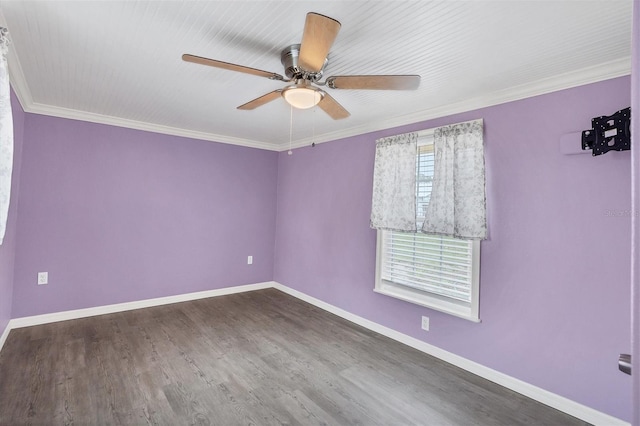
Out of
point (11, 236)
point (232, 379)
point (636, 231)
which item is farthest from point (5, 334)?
point (636, 231)

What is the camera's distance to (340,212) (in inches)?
157

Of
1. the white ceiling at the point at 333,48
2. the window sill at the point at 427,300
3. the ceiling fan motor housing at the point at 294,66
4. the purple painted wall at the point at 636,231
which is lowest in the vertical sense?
the window sill at the point at 427,300

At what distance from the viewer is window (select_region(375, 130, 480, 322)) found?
8.88 feet

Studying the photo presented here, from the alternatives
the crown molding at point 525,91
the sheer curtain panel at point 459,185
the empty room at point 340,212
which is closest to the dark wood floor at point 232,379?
the empty room at point 340,212

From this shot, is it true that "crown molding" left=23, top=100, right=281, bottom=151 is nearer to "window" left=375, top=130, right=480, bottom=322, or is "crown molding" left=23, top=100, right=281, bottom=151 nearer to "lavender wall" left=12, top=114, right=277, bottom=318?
"lavender wall" left=12, top=114, right=277, bottom=318

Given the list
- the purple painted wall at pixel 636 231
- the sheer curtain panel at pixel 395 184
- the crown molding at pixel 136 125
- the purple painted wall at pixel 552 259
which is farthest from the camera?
the crown molding at pixel 136 125

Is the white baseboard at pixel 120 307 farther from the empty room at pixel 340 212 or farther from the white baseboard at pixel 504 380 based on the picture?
the white baseboard at pixel 504 380

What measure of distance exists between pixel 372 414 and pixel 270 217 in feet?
11.5

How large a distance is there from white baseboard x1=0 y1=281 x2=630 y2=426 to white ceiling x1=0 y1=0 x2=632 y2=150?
221 cm

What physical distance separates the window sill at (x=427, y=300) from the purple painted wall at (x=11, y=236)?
3.52 m

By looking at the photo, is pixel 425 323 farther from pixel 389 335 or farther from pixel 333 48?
pixel 333 48

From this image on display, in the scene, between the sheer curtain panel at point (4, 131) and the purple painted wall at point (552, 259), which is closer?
the sheer curtain panel at point (4, 131)

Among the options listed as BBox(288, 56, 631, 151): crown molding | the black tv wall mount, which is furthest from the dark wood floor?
BBox(288, 56, 631, 151): crown molding

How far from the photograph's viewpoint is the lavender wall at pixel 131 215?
10.9 ft
